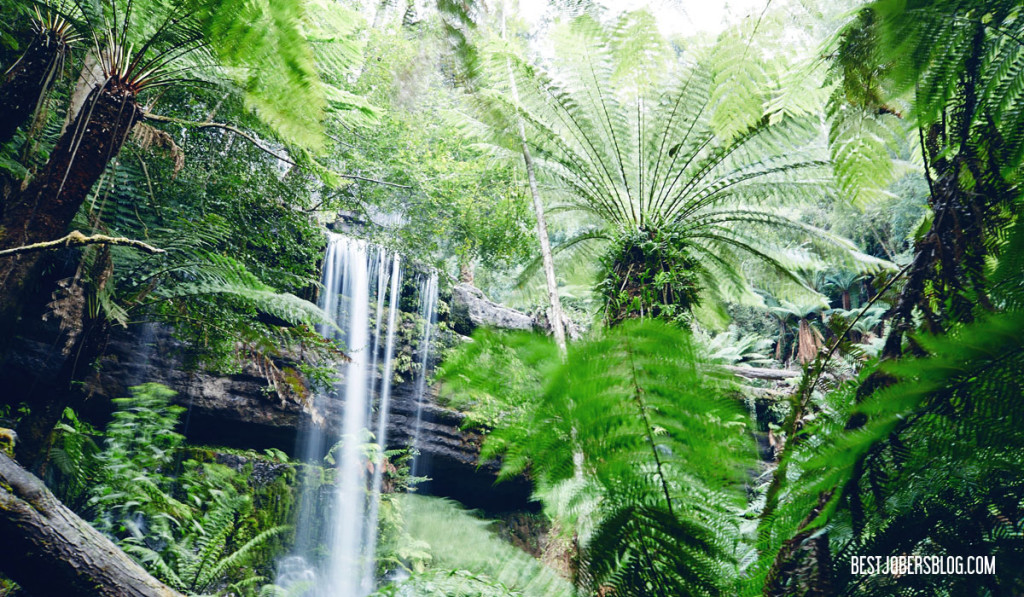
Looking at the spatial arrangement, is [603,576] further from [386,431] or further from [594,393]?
[386,431]

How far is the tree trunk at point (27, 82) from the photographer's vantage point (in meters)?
2.04

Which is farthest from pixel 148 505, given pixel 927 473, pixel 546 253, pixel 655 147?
pixel 655 147

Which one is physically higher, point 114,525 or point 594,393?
point 594,393

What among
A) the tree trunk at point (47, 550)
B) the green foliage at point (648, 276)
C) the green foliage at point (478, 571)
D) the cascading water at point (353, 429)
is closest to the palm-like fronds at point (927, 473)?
the green foliage at point (478, 571)

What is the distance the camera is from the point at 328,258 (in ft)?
23.7

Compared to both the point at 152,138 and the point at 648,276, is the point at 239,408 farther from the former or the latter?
the point at 648,276

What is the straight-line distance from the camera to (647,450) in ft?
2.03

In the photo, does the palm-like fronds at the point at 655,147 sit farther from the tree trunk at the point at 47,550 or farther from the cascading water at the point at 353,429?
the cascading water at the point at 353,429

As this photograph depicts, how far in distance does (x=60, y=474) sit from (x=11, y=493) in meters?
1.86

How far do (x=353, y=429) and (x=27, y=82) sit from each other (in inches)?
232

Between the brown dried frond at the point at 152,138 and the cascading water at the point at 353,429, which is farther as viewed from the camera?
the cascading water at the point at 353,429

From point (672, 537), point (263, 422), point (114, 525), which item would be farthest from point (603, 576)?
point (263, 422)

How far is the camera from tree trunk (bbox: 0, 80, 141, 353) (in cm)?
A: 182

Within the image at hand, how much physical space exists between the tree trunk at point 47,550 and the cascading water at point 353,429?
14.3ft
